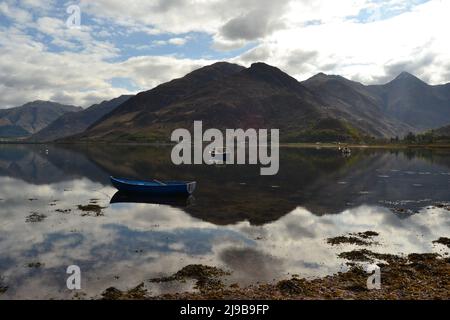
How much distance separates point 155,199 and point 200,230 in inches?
815

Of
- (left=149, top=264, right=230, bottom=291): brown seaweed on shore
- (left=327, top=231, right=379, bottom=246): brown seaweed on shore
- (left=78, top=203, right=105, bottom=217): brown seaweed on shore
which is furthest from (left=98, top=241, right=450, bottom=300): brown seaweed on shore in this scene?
(left=78, top=203, right=105, bottom=217): brown seaweed on shore

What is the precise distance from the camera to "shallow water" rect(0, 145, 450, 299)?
28.7m

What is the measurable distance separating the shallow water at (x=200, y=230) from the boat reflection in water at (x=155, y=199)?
1.00 feet

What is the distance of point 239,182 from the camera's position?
81250 millimetres

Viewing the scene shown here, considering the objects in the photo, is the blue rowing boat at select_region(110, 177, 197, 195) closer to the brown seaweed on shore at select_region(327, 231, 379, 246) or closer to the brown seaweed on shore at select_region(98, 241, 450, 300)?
the brown seaweed on shore at select_region(327, 231, 379, 246)

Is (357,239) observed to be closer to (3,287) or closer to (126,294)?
(126,294)

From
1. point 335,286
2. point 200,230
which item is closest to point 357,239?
point 335,286

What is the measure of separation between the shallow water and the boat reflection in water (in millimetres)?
303

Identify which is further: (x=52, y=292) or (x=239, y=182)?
(x=239, y=182)
